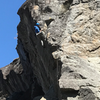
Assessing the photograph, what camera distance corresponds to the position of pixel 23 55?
3369cm

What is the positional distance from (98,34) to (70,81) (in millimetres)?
6901

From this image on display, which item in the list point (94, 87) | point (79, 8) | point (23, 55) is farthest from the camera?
point (23, 55)

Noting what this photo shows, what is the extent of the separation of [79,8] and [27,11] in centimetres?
778

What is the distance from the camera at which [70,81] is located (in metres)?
10.1

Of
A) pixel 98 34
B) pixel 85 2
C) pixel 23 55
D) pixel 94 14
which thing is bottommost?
pixel 23 55

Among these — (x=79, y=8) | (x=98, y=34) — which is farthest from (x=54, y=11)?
(x=98, y=34)

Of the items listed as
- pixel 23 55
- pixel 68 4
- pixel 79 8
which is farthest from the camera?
pixel 23 55

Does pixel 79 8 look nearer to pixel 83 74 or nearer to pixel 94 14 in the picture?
pixel 94 14

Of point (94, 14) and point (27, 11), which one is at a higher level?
point (27, 11)

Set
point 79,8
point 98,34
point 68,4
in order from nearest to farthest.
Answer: point 98,34 < point 79,8 < point 68,4

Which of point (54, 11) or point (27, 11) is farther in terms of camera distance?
point (27, 11)

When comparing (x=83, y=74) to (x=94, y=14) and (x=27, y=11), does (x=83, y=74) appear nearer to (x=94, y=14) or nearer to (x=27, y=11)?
(x=94, y=14)

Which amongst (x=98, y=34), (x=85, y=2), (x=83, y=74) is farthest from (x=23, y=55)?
(x=83, y=74)

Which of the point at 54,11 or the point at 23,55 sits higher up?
the point at 54,11
